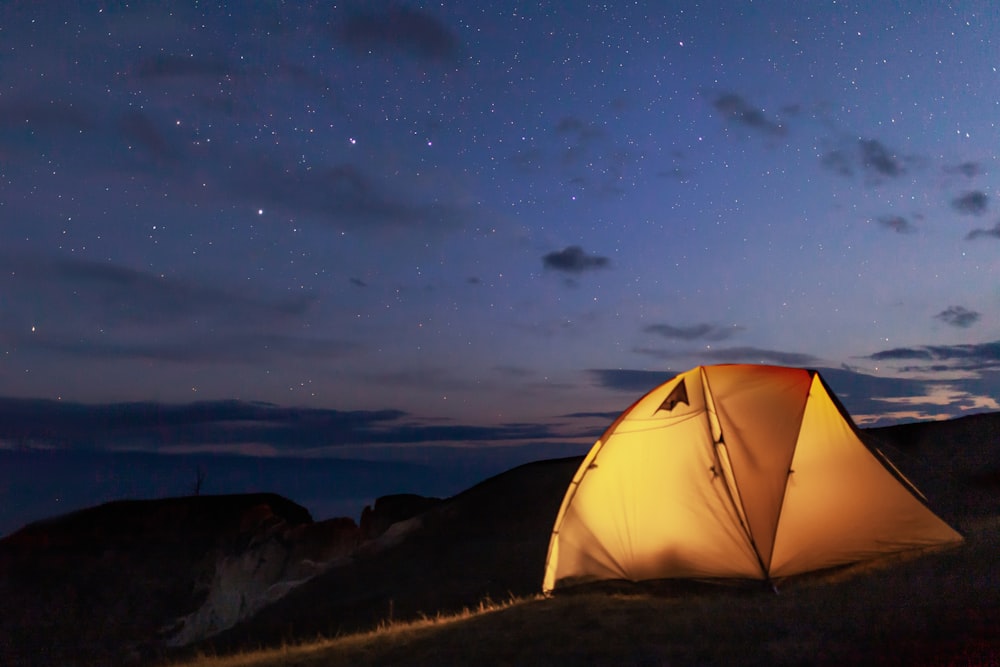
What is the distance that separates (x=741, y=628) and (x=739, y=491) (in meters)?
3.57

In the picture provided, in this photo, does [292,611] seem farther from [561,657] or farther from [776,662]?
[776,662]

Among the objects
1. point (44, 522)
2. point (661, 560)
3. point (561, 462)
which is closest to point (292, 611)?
point (561, 462)

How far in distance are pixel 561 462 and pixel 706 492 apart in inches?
1053

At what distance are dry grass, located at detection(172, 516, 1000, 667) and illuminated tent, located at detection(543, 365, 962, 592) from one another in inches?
21.1

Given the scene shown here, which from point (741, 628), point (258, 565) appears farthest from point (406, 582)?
point (741, 628)

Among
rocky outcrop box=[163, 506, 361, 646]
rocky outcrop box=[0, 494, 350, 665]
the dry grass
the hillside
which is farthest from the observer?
rocky outcrop box=[0, 494, 350, 665]

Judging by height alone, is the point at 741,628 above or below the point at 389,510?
above

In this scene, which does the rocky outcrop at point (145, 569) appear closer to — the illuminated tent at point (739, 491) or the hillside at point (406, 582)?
the hillside at point (406, 582)

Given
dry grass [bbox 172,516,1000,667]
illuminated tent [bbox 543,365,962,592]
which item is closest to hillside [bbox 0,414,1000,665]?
dry grass [bbox 172,516,1000,667]

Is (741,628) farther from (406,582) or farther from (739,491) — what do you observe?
(406,582)

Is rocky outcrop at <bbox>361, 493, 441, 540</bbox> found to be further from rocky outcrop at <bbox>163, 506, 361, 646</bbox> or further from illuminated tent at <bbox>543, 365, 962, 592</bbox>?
illuminated tent at <bbox>543, 365, 962, 592</bbox>

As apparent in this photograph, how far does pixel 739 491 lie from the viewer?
1250cm

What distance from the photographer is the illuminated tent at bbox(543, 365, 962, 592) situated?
12.4 meters

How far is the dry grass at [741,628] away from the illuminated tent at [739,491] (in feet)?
1.76
